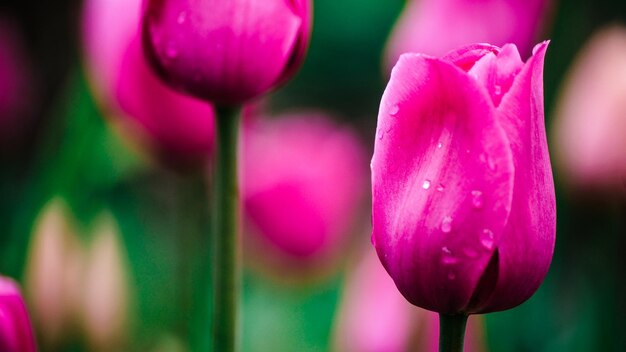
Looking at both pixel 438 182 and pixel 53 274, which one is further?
pixel 53 274

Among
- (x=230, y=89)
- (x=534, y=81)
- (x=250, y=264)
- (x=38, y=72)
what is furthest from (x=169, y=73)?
(x=38, y=72)

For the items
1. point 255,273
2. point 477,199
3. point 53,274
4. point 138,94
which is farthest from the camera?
point 255,273

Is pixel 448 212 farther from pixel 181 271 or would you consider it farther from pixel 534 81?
pixel 181 271

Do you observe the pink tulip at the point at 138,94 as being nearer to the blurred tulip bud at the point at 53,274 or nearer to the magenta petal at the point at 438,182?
the blurred tulip bud at the point at 53,274

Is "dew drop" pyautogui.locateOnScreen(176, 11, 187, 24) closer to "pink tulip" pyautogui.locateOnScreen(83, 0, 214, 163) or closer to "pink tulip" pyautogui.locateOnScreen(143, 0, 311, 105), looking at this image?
"pink tulip" pyautogui.locateOnScreen(143, 0, 311, 105)

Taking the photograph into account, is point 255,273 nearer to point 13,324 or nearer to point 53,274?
point 53,274

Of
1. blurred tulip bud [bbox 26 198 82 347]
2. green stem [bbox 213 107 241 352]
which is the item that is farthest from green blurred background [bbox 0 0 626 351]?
green stem [bbox 213 107 241 352]

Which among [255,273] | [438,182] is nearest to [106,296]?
[255,273]
